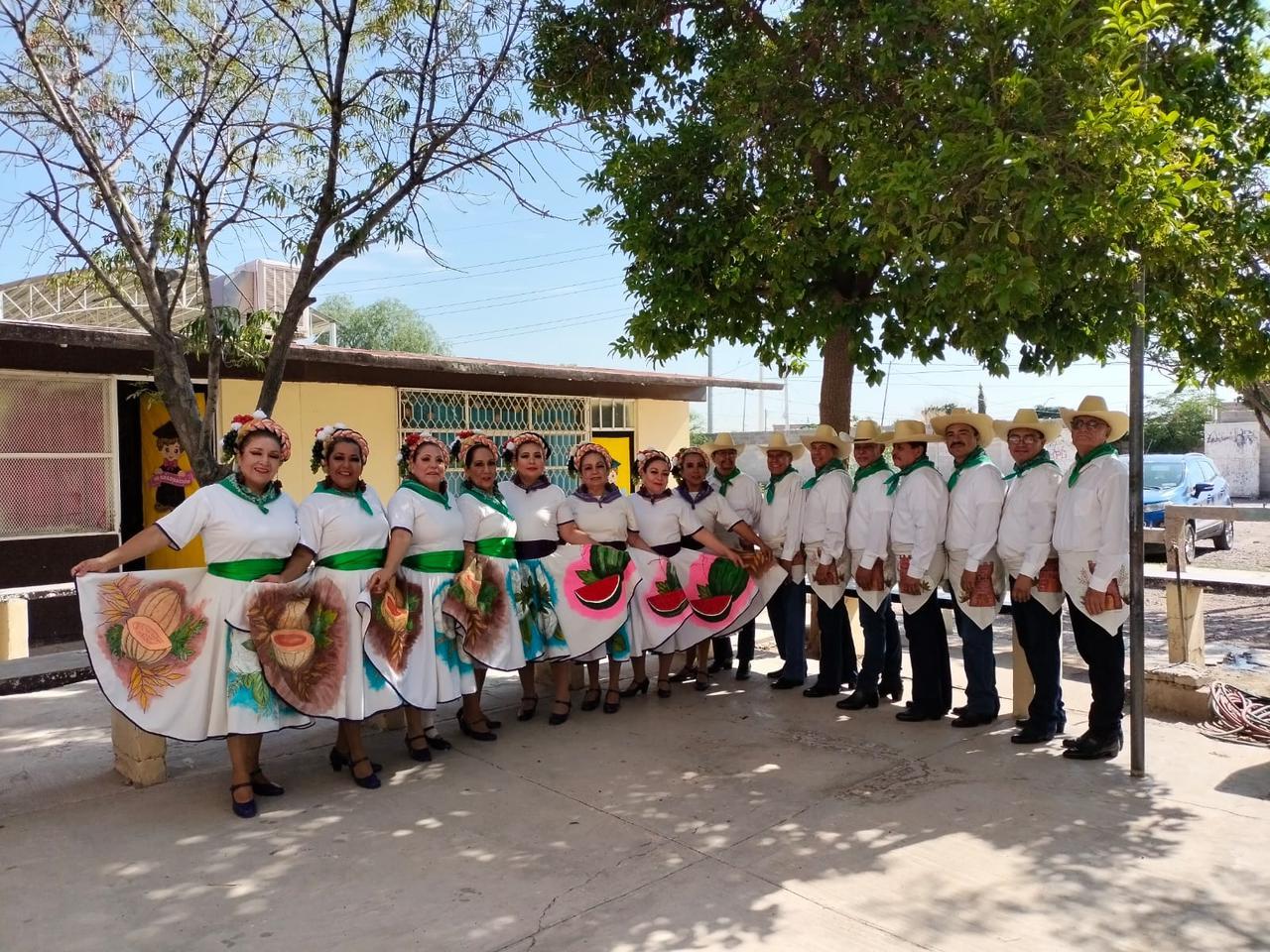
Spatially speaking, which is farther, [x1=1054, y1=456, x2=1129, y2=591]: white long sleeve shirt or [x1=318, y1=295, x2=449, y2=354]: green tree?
[x1=318, y1=295, x2=449, y2=354]: green tree

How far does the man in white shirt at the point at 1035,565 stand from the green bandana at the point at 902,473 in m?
0.54

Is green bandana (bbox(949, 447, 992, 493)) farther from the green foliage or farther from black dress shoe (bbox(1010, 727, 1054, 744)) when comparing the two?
the green foliage

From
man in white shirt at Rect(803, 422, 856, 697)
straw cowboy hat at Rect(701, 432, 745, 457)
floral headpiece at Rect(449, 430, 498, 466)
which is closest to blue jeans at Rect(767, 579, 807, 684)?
man in white shirt at Rect(803, 422, 856, 697)

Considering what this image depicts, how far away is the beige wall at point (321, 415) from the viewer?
1030 centimetres

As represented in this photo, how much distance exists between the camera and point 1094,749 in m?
5.10

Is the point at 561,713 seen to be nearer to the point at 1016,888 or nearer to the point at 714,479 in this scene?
the point at 714,479

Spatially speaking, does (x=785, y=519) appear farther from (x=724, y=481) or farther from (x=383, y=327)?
(x=383, y=327)

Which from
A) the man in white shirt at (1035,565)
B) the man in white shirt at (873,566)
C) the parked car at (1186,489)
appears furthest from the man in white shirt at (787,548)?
the parked car at (1186,489)

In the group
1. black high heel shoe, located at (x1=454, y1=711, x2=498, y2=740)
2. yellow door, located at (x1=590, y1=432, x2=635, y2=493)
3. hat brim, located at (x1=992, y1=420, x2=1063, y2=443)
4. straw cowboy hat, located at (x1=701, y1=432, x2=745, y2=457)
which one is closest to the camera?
hat brim, located at (x1=992, y1=420, x2=1063, y2=443)

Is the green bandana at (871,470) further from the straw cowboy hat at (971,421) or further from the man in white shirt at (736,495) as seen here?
the man in white shirt at (736,495)

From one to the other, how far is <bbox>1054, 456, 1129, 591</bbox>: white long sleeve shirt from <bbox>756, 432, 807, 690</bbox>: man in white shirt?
6.31 ft

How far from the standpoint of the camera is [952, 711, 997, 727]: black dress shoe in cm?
575

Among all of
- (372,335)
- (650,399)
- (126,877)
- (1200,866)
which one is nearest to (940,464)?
(650,399)

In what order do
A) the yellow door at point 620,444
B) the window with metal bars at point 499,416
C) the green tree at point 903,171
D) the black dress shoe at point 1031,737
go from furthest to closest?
the yellow door at point 620,444 < the window with metal bars at point 499,416 < the black dress shoe at point 1031,737 < the green tree at point 903,171
